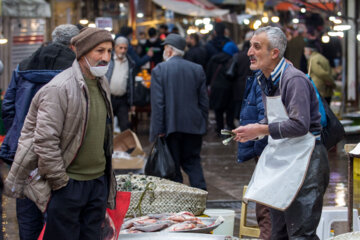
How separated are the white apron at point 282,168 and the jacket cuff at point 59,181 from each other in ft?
3.79

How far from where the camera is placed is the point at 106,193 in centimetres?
527

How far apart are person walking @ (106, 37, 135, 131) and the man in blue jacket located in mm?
5451

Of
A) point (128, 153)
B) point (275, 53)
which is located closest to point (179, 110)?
point (128, 153)

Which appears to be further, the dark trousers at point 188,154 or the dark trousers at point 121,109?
the dark trousers at point 121,109

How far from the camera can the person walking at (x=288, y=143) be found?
480 cm

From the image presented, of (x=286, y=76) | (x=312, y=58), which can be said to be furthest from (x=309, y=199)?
(x=312, y=58)

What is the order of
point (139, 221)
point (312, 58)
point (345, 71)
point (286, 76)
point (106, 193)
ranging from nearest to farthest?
point (286, 76) < point (106, 193) < point (139, 221) < point (312, 58) < point (345, 71)

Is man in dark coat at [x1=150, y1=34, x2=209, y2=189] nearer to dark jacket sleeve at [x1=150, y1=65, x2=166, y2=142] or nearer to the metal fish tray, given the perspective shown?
dark jacket sleeve at [x1=150, y1=65, x2=166, y2=142]

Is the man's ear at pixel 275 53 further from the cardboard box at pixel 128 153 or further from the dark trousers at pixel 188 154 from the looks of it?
the cardboard box at pixel 128 153

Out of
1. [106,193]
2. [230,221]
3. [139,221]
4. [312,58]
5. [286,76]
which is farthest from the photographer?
[312,58]

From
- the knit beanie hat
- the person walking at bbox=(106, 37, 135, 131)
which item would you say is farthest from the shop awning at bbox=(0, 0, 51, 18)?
the knit beanie hat

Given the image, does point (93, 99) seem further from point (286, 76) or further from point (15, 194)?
point (286, 76)

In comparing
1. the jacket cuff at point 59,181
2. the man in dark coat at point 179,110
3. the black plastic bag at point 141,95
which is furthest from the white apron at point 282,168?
the black plastic bag at point 141,95

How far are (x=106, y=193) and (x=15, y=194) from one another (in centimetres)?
60
